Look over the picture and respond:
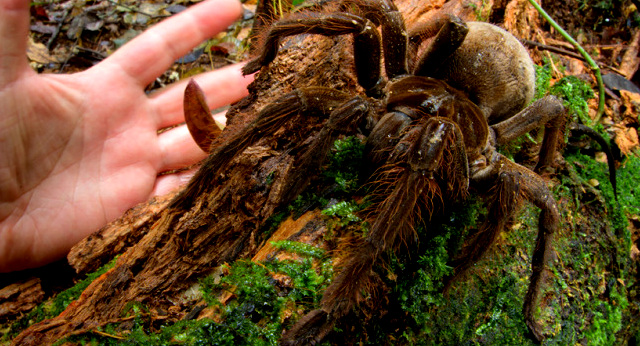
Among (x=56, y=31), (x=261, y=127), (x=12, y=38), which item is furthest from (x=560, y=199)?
(x=56, y=31)

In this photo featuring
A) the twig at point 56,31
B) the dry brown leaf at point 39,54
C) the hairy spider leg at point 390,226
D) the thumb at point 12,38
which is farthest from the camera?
the twig at point 56,31

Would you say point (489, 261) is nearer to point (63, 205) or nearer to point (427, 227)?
point (427, 227)

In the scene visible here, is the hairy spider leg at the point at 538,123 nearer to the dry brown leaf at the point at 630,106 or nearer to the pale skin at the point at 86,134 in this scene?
the dry brown leaf at the point at 630,106

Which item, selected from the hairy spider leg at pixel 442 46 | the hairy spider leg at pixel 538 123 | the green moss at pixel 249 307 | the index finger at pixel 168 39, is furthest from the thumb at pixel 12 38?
the hairy spider leg at pixel 538 123

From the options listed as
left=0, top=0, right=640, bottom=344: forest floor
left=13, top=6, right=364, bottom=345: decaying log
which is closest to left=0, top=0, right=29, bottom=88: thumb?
left=13, top=6, right=364, bottom=345: decaying log

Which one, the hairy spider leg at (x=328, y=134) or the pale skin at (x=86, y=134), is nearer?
the hairy spider leg at (x=328, y=134)

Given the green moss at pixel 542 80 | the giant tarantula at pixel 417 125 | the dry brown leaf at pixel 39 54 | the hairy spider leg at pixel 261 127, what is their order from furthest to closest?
the dry brown leaf at pixel 39 54 < the green moss at pixel 542 80 < the hairy spider leg at pixel 261 127 < the giant tarantula at pixel 417 125

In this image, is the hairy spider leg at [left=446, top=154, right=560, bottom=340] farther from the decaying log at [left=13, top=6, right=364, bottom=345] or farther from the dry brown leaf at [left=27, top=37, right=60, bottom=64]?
the dry brown leaf at [left=27, top=37, right=60, bottom=64]

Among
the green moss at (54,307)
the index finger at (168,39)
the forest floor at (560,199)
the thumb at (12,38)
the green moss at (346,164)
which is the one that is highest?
the thumb at (12,38)

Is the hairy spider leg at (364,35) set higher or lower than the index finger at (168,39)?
higher
